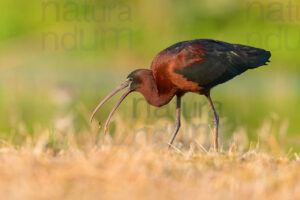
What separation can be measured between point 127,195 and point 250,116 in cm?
922

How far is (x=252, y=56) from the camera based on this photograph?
23.8ft

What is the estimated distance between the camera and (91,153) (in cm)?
493

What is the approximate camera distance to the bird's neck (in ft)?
22.5

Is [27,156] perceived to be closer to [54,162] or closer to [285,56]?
[54,162]

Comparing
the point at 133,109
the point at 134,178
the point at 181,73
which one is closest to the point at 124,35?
the point at 133,109

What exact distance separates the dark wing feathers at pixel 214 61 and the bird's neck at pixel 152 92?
1.02 ft

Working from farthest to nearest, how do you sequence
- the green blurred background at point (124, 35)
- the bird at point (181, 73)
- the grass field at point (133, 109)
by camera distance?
1. the green blurred background at point (124, 35)
2. the bird at point (181, 73)
3. the grass field at point (133, 109)

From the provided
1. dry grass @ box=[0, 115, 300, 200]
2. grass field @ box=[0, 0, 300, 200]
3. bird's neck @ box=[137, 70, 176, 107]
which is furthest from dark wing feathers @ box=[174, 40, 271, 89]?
dry grass @ box=[0, 115, 300, 200]

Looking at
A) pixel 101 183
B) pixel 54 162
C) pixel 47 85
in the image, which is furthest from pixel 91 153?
pixel 47 85

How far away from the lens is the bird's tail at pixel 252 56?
7199 mm

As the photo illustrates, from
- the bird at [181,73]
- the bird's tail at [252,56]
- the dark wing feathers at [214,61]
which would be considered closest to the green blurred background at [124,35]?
the bird's tail at [252,56]

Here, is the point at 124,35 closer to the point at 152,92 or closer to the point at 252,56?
the point at 252,56

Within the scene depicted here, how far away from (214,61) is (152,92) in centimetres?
79

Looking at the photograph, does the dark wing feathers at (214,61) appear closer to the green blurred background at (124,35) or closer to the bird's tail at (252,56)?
the bird's tail at (252,56)
